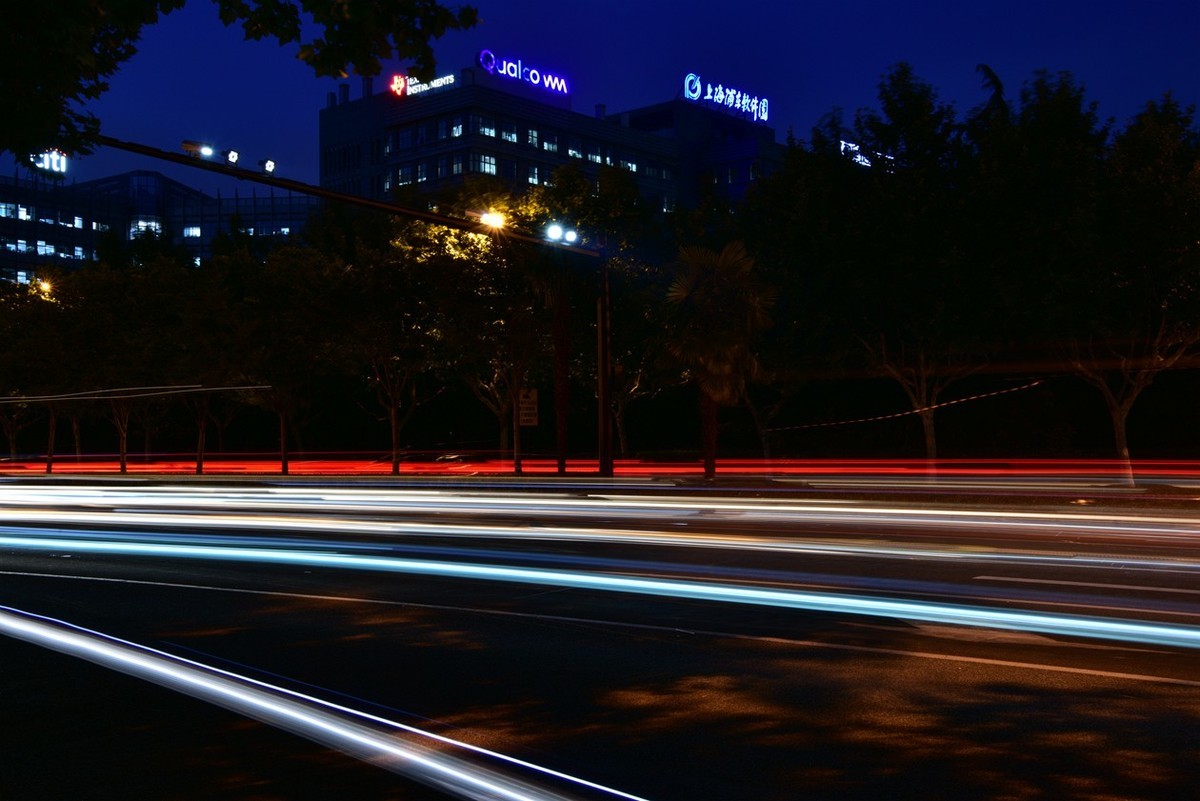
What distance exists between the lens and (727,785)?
5777 millimetres

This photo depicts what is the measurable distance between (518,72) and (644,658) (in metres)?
99.8

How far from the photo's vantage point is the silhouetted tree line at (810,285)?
28.8 metres

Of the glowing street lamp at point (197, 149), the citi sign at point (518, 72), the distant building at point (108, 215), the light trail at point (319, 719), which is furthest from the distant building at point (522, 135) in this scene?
the light trail at point (319, 719)

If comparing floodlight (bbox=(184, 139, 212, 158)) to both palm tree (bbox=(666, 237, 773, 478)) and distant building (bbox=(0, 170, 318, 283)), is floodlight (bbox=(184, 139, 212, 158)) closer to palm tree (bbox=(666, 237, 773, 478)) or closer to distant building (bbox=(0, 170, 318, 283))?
palm tree (bbox=(666, 237, 773, 478))

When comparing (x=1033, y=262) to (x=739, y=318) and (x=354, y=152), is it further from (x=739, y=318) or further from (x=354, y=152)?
(x=354, y=152)

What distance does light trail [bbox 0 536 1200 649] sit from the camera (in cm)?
924

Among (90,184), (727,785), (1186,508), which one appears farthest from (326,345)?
(90,184)

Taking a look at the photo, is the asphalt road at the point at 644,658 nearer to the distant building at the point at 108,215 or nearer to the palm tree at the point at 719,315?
the palm tree at the point at 719,315

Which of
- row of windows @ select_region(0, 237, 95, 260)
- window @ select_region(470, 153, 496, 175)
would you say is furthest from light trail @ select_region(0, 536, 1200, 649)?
row of windows @ select_region(0, 237, 95, 260)

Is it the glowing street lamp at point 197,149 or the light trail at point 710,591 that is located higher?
the glowing street lamp at point 197,149

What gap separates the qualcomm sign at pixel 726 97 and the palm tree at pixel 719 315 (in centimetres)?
8222

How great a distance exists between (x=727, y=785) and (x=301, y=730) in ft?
9.03

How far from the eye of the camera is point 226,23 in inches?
295

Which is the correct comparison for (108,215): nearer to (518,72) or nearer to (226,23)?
(518,72)
